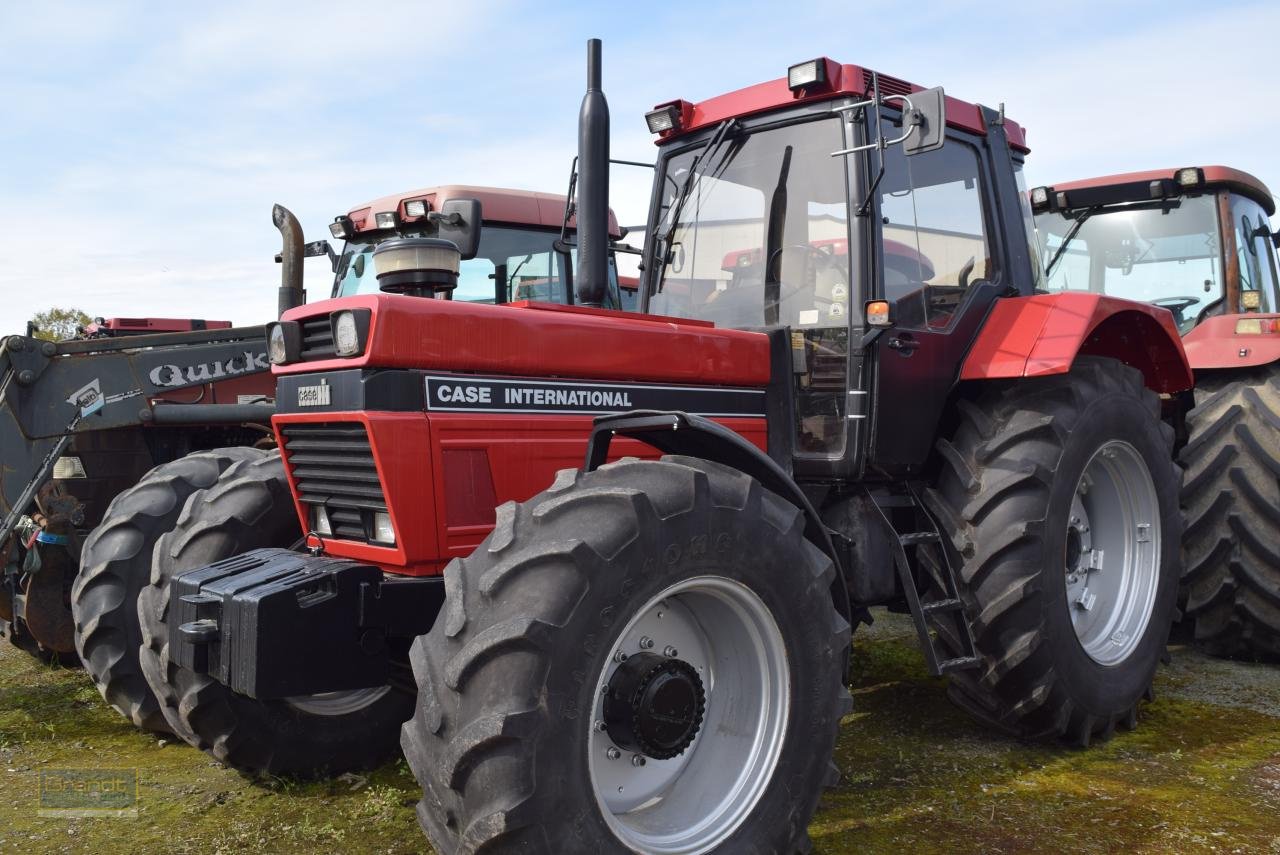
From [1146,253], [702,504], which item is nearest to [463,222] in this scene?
[702,504]

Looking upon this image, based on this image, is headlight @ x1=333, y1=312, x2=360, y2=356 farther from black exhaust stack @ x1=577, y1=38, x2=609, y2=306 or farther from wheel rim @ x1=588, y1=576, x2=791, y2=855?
wheel rim @ x1=588, y1=576, x2=791, y2=855

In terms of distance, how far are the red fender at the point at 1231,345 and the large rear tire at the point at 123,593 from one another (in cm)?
463

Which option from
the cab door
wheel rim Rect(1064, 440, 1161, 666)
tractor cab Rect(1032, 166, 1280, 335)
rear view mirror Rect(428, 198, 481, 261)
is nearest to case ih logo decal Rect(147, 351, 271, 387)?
rear view mirror Rect(428, 198, 481, 261)

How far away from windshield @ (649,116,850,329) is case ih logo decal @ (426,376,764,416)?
40 cm

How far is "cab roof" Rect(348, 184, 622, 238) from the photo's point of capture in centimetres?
721

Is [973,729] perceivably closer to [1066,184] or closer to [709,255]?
[709,255]

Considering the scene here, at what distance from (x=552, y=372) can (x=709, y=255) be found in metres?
1.21

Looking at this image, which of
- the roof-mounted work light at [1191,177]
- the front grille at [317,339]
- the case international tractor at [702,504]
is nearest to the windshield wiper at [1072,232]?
the roof-mounted work light at [1191,177]

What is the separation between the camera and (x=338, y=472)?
3.24m

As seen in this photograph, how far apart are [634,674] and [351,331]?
1.25 metres

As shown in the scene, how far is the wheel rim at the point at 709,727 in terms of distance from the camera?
2893mm

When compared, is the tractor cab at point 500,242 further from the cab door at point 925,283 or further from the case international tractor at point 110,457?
the cab door at point 925,283

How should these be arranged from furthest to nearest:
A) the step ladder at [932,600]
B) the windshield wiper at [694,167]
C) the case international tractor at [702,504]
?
the windshield wiper at [694,167] < the step ladder at [932,600] < the case international tractor at [702,504]

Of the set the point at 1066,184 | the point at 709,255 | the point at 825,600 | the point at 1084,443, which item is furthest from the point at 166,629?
the point at 1066,184
